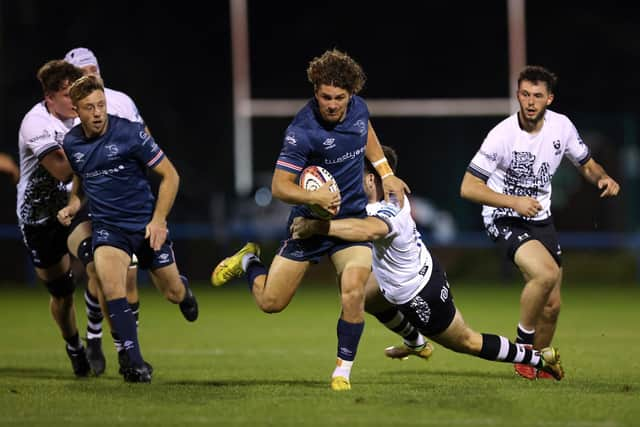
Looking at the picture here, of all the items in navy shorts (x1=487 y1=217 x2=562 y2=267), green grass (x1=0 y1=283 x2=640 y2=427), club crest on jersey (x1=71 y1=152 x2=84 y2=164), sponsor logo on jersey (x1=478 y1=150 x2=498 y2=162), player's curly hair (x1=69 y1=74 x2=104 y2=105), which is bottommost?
green grass (x1=0 y1=283 x2=640 y2=427)

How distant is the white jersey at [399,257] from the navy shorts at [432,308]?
0.12 feet

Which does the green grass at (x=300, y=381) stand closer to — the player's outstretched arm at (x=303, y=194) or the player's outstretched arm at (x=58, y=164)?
the player's outstretched arm at (x=303, y=194)

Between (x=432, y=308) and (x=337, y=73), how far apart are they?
148 cm

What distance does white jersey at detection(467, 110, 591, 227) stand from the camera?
8.69m

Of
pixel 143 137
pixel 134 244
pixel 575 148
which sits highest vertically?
pixel 143 137

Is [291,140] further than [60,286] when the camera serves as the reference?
No

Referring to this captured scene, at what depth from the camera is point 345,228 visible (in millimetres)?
7895

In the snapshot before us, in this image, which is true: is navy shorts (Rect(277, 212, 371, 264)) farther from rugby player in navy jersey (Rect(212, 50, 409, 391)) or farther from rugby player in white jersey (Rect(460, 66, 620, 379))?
rugby player in white jersey (Rect(460, 66, 620, 379))

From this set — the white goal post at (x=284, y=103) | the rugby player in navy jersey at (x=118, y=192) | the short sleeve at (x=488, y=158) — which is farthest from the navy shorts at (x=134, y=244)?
the white goal post at (x=284, y=103)

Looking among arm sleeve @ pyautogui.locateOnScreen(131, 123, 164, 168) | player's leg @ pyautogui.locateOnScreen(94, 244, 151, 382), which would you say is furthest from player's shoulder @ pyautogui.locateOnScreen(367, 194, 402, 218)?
player's leg @ pyautogui.locateOnScreen(94, 244, 151, 382)

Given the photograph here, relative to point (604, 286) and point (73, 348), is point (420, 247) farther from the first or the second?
point (604, 286)

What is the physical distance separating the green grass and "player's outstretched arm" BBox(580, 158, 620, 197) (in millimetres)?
1148

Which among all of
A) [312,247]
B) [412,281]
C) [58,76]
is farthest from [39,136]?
[412,281]

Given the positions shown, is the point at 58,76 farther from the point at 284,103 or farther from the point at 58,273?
the point at 284,103
